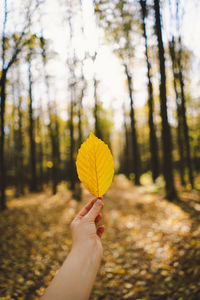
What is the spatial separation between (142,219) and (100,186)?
22.0 feet

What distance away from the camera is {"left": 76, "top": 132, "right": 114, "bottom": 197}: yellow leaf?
3.26ft

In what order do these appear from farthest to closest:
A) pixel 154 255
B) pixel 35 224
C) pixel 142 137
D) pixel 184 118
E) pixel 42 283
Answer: pixel 142 137 → pixel 184 118 → pixel 35 224 → pixel 154 255 → pixel 42 283

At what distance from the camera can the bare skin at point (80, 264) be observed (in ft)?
3.29

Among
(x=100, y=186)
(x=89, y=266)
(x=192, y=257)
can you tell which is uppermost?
(x=100, y=186)

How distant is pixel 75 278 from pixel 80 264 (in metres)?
0.09

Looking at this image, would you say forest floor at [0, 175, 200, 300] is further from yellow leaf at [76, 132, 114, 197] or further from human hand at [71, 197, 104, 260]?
yellow leaf at [76, 132, 114, 197]

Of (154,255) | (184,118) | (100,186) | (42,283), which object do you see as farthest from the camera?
(184,118)

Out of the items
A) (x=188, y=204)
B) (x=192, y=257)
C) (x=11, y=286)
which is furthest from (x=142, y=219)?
(x=11, y=286)

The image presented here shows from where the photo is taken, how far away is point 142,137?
32938 millimetres

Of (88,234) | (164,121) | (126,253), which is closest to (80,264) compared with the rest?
(88,234)

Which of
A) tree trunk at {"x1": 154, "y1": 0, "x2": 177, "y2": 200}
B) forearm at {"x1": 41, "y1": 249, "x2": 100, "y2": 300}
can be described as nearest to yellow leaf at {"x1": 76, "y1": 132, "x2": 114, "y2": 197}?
forearm at {"x1": 41, "y1": 249, "x2": 100, "y2": 300}

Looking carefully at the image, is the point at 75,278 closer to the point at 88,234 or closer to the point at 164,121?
the point at 88,234

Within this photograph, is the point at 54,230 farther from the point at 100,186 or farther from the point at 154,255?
the point at 100,186


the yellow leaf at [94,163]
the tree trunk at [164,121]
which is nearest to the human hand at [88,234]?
the yellow leaf at [94,163]
